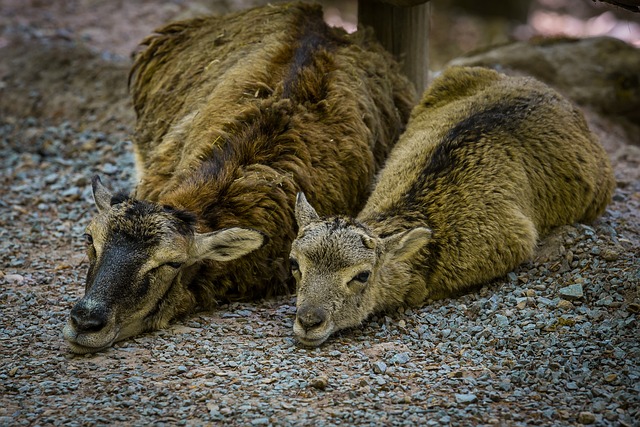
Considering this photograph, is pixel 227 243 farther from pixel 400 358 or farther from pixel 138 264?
pixel 400 358

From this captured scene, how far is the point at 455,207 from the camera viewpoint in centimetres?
866

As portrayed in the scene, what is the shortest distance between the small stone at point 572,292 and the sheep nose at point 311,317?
2.40 m

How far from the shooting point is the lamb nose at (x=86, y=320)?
718cm

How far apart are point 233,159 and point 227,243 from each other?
1.14 m

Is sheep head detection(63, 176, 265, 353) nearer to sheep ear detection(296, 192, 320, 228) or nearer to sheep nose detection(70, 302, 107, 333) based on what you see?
sheep nose detection(70, 302, 107, 333)

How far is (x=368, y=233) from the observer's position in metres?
7.92

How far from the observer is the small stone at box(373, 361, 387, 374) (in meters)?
7.06

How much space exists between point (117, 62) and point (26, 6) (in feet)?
15.4

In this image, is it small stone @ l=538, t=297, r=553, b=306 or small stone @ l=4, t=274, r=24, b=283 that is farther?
small stone @ l=4, t=274, r=24, b=283

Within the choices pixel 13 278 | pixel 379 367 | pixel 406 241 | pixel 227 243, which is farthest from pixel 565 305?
pixel 13 278

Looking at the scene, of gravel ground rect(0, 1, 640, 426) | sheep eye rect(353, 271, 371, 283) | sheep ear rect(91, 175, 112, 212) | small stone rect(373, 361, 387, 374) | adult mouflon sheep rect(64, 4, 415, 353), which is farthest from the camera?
sheep ear rect(91, 175, 112, 212)

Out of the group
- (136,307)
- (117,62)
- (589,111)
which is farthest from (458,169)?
(117,62)

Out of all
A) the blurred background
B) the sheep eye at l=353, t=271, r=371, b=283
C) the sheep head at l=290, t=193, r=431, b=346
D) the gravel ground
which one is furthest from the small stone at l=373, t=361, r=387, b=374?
the blurred background

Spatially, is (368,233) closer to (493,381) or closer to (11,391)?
(493,381)
